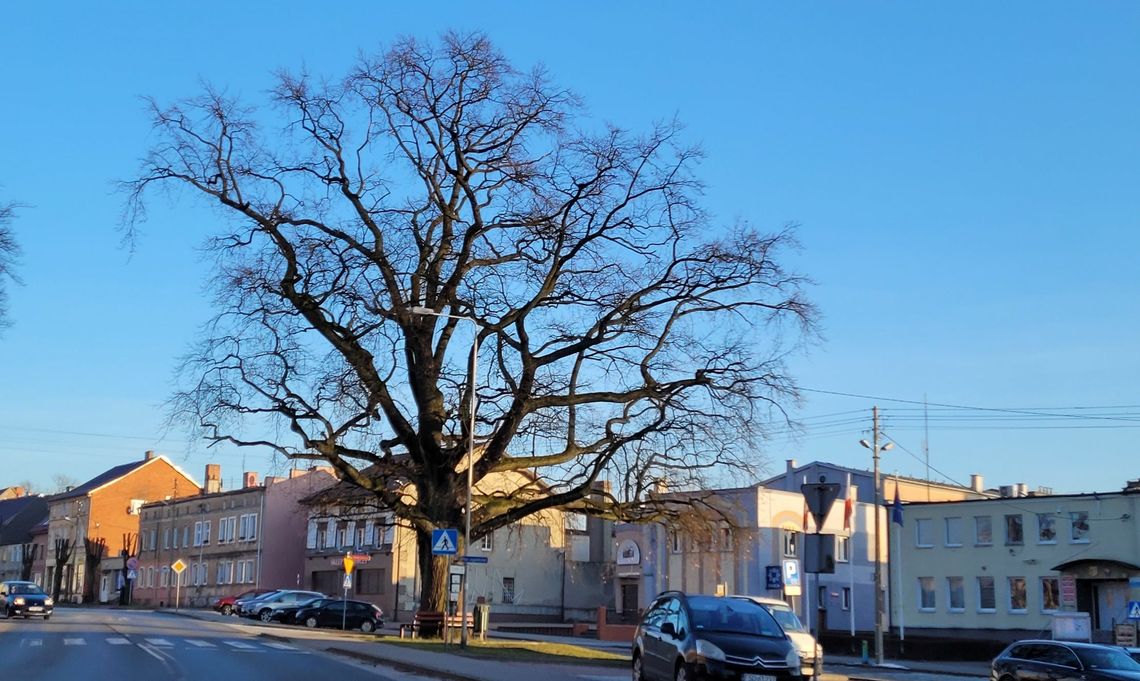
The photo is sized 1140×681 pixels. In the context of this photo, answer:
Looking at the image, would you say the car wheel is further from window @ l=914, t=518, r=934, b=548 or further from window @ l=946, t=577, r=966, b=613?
window @ l=914, t=518, r=934, b=548

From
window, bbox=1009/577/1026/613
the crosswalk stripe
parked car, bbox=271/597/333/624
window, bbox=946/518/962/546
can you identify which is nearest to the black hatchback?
parked car, bbox=271/597/333/624

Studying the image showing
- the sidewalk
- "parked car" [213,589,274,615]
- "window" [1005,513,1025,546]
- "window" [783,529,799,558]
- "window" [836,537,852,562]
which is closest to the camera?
the sidewalk

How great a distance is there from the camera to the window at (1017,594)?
55.5 meters

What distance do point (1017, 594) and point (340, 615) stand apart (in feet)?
106

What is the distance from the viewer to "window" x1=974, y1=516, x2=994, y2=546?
57.3 meters

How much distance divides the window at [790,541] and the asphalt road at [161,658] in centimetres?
3287

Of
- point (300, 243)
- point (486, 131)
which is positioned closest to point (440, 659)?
point (300, 243)

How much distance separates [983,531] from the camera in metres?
57.8

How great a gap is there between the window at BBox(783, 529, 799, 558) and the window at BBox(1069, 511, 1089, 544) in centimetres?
1459

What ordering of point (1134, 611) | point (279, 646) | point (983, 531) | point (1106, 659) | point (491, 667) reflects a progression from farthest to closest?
point (983, 531), point (1134, 611), point (279, 646), point (491, 667), point (1106, 659)

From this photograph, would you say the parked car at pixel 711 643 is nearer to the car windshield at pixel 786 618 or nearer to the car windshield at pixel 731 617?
the car windshield at pixel 731 617

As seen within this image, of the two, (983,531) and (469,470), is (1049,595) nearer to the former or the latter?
(983,531)

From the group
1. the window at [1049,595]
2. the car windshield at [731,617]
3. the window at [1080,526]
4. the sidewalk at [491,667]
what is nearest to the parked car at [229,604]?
the sidewalk at [491,667]

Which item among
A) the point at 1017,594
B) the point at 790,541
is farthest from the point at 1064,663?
the point at 790,541
